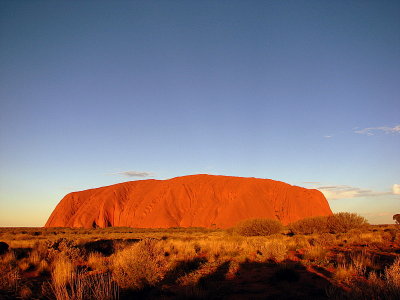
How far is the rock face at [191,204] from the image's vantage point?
5309 cm

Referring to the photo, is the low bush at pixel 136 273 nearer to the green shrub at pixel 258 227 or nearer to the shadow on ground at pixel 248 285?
the shadow on ground at pixel 248 285

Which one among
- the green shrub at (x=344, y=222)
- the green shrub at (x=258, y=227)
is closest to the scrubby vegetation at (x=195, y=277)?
the green shrub at (x=258, y=227)

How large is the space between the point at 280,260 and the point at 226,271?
2631mm

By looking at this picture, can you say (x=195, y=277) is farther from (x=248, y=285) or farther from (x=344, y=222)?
(x=344, y=222)

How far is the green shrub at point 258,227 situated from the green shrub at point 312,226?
1.93 metres

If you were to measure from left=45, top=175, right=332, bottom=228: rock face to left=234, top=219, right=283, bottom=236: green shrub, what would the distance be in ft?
81.6

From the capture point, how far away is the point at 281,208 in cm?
5641

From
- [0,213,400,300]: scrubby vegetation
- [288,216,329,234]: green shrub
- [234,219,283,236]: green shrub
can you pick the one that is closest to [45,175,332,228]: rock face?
[288,216,329,234]: green shrub

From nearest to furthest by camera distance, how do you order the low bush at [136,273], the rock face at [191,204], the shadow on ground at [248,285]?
1. the shadow on ground at [248,285]
2. the low bush at [136,273]
3. the rock face at [191,204]

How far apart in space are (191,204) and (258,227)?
34.5 m

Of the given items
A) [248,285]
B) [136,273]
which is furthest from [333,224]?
[136,273]

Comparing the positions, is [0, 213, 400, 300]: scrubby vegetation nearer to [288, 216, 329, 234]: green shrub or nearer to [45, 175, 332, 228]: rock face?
→ [288, 216, 329, 234]: green shrub

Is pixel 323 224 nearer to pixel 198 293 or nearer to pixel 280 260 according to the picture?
pixel 280 260

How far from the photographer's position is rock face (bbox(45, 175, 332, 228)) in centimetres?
5309
